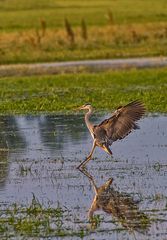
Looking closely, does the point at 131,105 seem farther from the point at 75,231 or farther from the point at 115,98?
the point at 115,98

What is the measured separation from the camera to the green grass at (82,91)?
21.2 m

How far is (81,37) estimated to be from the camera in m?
40.1

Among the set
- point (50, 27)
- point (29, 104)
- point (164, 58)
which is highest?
point (50, 27)

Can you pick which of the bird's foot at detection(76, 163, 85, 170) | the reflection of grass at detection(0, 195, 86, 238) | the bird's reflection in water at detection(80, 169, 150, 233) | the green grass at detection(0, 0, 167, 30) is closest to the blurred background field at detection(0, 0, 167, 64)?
the green grass at detection(0, 0, 167, 30)

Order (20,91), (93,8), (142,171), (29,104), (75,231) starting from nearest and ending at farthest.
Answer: (75,231) → (142,171) → (29,104) → (20,91) → (93,8)

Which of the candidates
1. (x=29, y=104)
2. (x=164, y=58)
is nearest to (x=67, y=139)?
(x=29, y=104)

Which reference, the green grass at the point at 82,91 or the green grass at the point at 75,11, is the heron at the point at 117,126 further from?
the green grass at the point at 75,11

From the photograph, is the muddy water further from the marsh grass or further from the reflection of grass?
the marsh grass

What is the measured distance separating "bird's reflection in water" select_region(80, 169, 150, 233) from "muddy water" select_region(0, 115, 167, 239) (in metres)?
0.08

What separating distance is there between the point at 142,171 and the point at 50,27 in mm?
35656

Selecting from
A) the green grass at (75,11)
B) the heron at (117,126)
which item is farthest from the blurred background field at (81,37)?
the heron at (117,126)

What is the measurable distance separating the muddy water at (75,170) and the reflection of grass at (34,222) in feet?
0.56

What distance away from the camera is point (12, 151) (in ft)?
52.3

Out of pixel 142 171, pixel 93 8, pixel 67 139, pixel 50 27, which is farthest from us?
pixel 93 8
